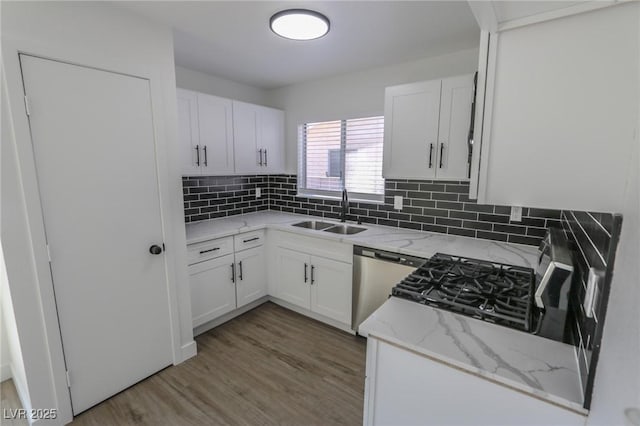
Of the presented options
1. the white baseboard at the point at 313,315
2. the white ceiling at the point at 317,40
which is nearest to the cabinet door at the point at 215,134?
the white ceiling at the point at 317,40

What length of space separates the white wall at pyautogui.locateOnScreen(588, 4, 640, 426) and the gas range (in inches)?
16.7

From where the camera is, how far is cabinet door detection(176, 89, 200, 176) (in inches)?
102

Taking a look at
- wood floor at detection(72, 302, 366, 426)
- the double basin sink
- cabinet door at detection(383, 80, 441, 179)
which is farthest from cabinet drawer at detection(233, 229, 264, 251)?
cabinet door at detection(383, 80, 441, 179)

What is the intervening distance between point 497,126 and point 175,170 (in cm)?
200

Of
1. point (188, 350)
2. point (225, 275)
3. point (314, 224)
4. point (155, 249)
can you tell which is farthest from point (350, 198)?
point (188, 350)

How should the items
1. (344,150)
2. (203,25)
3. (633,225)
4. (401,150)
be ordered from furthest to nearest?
(344,150)
(401,150)
(203,25)
(633,225)

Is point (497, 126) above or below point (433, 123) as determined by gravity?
below

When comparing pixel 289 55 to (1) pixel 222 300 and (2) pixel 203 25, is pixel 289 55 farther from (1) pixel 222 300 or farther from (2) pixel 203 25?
(1) pixel 222 300

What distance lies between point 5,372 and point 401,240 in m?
3.08

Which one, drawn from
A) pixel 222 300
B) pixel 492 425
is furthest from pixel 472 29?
pixel 222 300

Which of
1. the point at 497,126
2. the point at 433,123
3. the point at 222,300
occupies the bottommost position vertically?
the point at 222,300

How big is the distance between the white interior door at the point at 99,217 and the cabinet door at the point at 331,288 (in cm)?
129

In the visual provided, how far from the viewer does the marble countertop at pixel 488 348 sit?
870mm

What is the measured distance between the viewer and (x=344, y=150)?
10.9 ft
